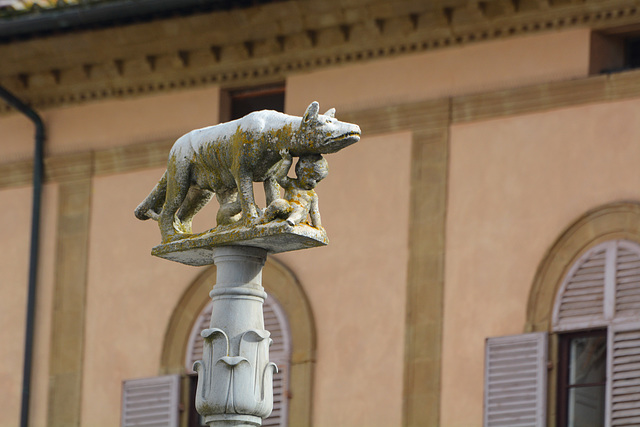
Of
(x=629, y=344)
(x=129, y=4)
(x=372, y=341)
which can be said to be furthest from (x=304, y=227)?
(x=129, y=4)

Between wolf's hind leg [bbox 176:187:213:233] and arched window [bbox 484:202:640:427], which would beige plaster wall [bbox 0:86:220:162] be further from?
wolf's hind leg [bbox 176:187:213:233]

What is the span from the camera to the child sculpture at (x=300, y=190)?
980 cm

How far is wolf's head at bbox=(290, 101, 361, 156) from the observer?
9789 millimetres

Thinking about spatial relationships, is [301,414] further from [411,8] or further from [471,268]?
[411,8]

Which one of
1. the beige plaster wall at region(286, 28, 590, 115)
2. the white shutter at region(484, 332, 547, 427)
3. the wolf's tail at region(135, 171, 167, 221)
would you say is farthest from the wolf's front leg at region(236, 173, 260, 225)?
the beige plaster wall at region(286, 28, 590, 115)

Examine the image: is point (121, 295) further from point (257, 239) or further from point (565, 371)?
point (257, 239)

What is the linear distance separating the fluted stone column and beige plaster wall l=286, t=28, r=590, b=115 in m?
7.65

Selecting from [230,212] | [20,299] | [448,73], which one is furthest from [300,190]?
[20,299]

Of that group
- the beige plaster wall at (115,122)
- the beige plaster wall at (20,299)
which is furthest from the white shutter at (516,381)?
the beige plaster wall at (20,299)

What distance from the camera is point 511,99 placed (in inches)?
682

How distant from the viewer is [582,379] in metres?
16.5

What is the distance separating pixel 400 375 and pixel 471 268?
1.15 metres

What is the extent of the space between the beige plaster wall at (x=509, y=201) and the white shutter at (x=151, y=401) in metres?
2.96

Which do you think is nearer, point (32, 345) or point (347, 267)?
point (347, 267)
